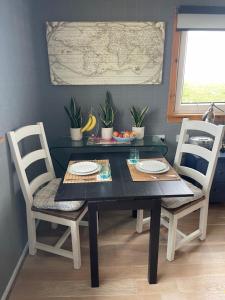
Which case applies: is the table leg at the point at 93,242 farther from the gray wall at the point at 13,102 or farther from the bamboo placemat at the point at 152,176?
the gray wall at the point at 13,102

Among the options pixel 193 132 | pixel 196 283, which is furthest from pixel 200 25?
pixel 196 283

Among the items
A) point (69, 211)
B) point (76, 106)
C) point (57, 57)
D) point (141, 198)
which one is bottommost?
point (69, 211)

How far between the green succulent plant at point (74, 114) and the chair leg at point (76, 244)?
42.5 inches

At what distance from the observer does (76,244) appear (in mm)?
1734

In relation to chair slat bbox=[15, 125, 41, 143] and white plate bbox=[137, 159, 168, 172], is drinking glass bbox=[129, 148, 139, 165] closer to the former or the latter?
white plate bbox=[137, 159, 168, 172]

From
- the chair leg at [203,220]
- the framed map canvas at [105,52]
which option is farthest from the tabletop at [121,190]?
the framed map canvas at [105,52]

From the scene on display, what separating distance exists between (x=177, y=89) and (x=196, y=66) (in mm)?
314

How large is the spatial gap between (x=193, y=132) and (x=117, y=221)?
1277 millimetres

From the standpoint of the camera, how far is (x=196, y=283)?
1692mm

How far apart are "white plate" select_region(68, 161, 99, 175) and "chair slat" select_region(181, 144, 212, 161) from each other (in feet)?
2.70

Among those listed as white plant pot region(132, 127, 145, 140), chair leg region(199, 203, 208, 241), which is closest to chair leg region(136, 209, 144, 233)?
chair leg region(199, 203, 208, 241)

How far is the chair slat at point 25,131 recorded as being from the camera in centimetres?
174

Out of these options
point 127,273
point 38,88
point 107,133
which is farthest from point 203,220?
point 38,88

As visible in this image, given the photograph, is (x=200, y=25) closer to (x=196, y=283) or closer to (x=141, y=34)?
(x=141, y=34)
